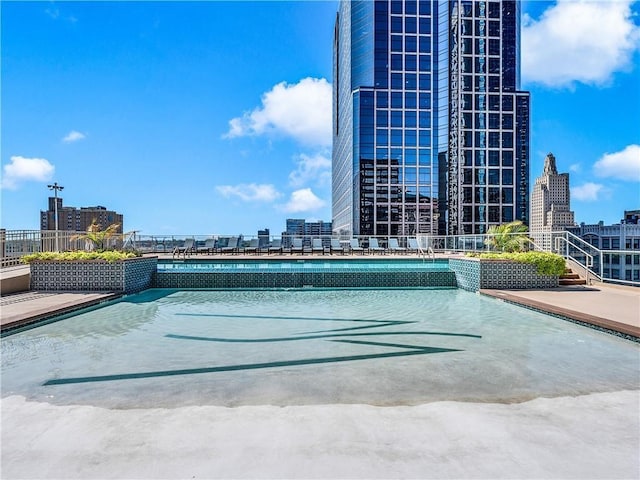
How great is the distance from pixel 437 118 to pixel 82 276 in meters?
53.0

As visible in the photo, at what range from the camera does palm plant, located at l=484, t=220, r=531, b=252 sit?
1006 cm

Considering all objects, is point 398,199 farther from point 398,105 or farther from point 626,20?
point 626,20

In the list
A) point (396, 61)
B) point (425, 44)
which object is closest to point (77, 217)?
point (396, 61)

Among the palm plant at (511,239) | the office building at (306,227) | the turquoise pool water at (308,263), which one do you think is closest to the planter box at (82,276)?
the turquoise pool water at (308,263)

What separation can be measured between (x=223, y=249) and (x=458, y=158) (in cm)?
4517

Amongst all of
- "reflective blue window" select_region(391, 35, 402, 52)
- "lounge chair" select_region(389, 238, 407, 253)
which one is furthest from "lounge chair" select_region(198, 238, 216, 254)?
"reflective blue window" select_region(391, 35, 402, 52)

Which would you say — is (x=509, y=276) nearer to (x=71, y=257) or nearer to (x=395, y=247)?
(x=395, y=247)

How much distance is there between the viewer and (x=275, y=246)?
1747cm

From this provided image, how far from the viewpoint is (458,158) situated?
52938 mm

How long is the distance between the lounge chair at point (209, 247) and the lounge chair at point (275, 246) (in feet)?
8.63

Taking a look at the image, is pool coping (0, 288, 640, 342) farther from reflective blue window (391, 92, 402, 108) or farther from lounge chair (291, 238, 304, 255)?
reflective blue window (391, 92, 402, 108)

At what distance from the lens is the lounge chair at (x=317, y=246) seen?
18.2m

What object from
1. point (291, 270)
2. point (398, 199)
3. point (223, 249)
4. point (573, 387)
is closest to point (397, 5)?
point (398, 199)

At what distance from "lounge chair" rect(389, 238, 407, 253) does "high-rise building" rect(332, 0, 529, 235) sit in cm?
3398
